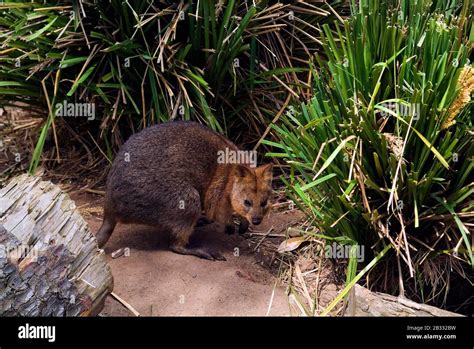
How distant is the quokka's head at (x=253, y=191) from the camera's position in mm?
6027

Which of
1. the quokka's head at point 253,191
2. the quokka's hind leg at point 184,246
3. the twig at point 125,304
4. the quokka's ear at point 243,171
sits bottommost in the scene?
the twig at point 125,304

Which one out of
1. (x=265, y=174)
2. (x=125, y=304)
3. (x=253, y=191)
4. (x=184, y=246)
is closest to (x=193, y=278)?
(x=184, y=246)

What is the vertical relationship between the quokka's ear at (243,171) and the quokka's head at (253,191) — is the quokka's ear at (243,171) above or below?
above

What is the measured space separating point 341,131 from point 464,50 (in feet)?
3.07

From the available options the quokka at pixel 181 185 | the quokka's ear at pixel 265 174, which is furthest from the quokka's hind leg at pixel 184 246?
the quokka's ear at pixel 265 174

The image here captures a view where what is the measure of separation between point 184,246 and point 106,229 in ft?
2.03

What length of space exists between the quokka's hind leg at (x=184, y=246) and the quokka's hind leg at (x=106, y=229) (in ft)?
1.56

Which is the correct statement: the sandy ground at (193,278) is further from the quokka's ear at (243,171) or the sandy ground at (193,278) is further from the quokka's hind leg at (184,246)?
the quokka's ear at (243,171)

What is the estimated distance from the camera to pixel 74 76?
6.51m

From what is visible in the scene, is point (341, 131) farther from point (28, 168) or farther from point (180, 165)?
point (28, 168)

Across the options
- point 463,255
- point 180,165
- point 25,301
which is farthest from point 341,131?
point 25,301

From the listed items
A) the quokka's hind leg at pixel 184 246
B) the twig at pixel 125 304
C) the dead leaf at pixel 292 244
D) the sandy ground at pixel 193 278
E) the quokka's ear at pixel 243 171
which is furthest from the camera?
the quokka's ear at pixel 243 171

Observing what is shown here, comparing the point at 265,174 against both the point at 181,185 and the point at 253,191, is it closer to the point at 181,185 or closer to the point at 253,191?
the point at 253,191

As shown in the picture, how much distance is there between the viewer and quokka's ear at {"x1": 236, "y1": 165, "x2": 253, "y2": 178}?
602 centimetres
